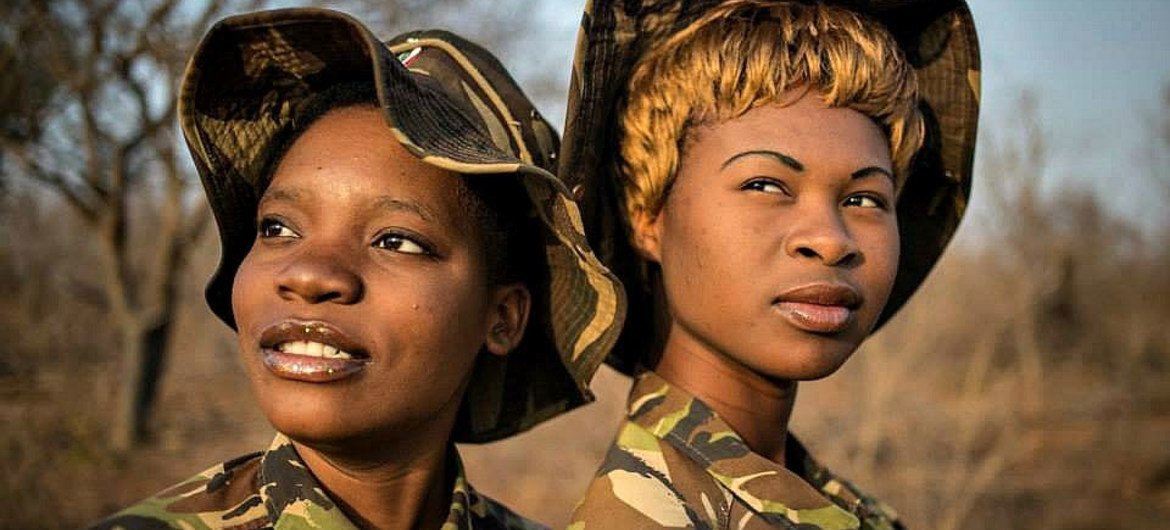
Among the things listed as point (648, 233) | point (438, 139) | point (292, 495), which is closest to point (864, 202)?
point (648, 233)

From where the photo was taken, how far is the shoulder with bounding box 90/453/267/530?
1.91 meters

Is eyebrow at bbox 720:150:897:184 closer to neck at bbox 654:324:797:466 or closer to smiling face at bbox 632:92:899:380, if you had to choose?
smiling face at bbox 632:92:899:380

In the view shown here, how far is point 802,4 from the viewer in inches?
92.2

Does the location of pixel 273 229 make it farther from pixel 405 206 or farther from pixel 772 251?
pixel 772 251

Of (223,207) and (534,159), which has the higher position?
(534,159)

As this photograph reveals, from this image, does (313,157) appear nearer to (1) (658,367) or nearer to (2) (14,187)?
(1) (658,367)

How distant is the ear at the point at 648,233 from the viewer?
2301mm

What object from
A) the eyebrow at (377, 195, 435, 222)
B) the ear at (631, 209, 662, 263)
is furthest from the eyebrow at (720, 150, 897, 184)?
the eyebrow at (377, 195, 435, 222)

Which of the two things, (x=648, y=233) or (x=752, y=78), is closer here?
(x=752, y=78)

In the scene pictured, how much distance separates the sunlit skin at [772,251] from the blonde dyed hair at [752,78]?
32mm

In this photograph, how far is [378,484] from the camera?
2.07m

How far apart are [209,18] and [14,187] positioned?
1832 mm

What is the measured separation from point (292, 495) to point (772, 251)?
3.21 feet

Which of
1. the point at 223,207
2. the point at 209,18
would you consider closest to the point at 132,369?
the point at 209,18
